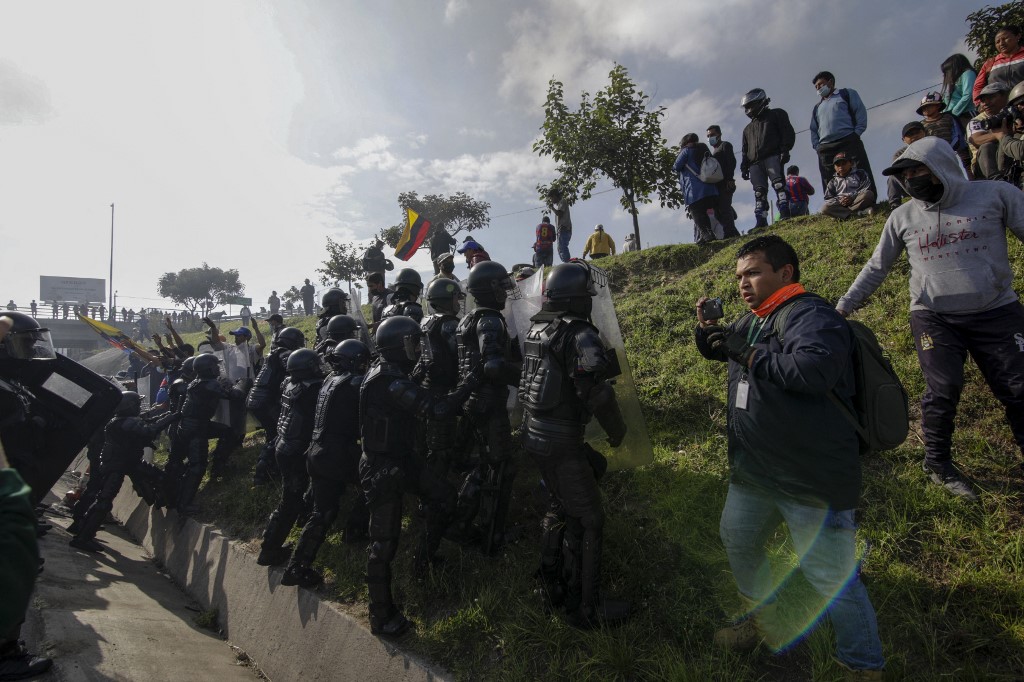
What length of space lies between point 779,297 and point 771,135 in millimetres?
6730

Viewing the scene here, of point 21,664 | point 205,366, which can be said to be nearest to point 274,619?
point 21,664

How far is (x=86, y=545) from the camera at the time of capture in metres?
6.06

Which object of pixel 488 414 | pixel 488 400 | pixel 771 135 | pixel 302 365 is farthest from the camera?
pixel 771 135

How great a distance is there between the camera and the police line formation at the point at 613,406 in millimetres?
2135

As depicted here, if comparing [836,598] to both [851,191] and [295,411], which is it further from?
[851,191]

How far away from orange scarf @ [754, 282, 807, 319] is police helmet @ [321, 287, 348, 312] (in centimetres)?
625

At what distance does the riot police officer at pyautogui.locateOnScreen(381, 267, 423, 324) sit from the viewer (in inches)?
230

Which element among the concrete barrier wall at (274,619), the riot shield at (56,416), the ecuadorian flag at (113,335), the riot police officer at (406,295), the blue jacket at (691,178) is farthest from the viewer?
the ecuadorian flag at (113,335)

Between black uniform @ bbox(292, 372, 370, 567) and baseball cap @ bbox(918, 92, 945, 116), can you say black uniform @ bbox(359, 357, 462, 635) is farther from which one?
baseball cap @ bbox(918, 92, 945, 116)

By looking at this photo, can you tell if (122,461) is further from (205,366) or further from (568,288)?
(568,288)

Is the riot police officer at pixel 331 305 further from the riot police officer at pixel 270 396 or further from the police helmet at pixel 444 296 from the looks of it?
the police helmet at pixel 444 296

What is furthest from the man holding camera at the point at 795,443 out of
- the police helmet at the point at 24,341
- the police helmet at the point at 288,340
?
the police helmet at the point at 288,340

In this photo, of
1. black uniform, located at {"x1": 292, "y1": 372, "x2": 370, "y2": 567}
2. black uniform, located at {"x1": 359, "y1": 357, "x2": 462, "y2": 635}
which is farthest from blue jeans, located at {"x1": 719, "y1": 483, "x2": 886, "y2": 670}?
black uniform, located at {"x1": 292, "y1": 372, "x2": 370, "y2": 567}

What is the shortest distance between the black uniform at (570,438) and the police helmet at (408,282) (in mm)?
3336
